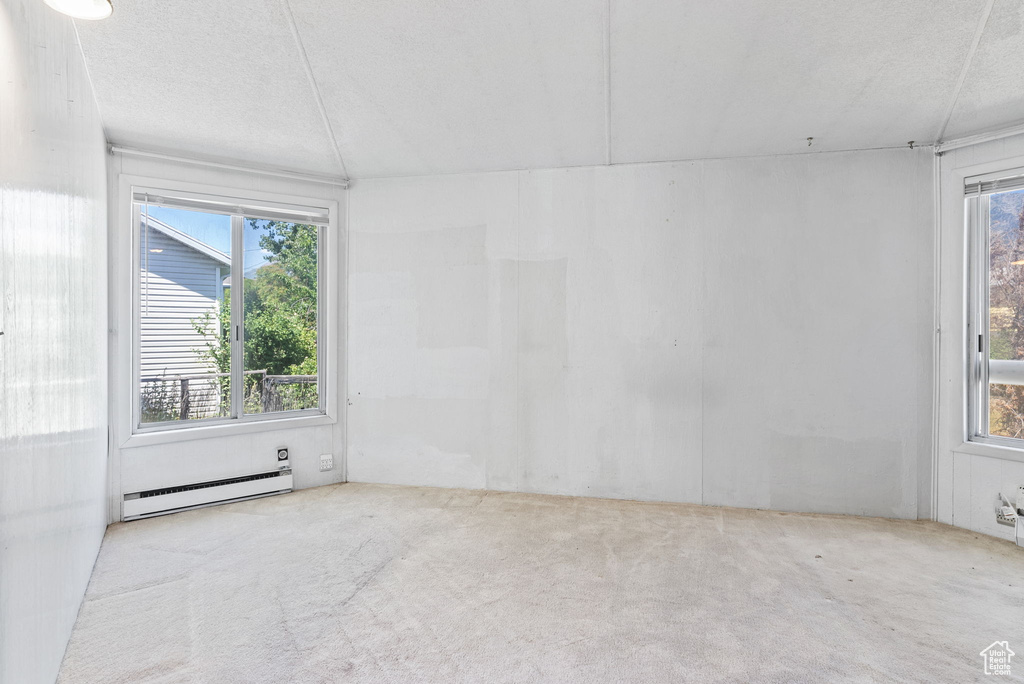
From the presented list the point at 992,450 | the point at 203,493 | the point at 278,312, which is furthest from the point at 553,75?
the point at 203,493

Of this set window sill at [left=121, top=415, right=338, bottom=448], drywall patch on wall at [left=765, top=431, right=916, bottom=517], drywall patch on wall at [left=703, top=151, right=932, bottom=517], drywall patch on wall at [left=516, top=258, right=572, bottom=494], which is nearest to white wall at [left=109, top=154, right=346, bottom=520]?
window sill at [left=121, top=415, right=338, bottom=448]

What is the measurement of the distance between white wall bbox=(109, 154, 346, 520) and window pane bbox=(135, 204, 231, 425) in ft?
0.44

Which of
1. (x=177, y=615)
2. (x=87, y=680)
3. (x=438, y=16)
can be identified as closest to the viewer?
(x=87, y=680)

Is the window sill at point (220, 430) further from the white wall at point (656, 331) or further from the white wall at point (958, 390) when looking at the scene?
the white wall at point (958, 390)

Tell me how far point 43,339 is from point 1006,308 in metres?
4.74

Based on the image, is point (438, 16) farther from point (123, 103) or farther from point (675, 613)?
point (675, 613)

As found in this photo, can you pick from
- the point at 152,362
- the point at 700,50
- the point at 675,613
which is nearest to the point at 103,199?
the point at 152,362

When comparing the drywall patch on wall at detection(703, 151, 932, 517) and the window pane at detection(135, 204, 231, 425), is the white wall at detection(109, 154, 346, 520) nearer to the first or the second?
the window pane at detection(135, 204, 231, 425)

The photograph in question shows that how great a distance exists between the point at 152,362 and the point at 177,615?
194cm

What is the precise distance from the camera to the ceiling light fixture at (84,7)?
161 centimetres

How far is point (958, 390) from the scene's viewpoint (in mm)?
3105

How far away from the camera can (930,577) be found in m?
2.46

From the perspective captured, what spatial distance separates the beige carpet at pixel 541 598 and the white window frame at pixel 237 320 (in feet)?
1.94

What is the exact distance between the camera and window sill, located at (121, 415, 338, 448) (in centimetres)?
327
